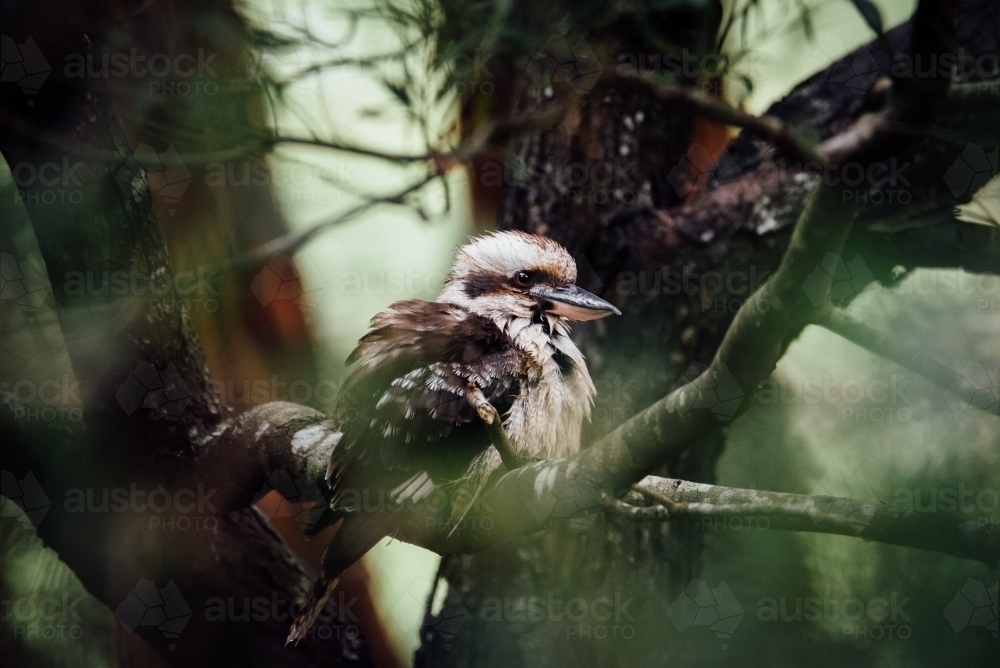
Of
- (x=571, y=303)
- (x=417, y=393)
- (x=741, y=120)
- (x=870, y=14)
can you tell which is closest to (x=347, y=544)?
(x=417, y=393)

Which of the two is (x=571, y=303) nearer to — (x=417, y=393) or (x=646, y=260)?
(x=646, y=260)

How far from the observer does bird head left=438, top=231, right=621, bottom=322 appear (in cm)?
151

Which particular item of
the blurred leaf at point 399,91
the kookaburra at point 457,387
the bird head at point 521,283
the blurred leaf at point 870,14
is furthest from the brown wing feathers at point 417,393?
the blurred leaf at point 870,14

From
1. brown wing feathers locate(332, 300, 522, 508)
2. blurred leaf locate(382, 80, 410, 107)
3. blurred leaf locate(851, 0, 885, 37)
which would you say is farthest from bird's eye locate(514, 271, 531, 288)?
blurred leaf locate(851, 0, 885, 37)

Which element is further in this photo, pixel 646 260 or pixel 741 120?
pixel 646 260

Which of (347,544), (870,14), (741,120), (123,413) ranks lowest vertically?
(347,544)

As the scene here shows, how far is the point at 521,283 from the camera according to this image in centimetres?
157

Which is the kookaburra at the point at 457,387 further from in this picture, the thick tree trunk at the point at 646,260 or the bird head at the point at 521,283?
the thick tree trunk at the point at 646,260

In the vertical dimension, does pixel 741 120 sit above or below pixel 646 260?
above

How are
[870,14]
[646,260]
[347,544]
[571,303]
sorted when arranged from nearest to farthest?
[870,14], [347,544], [571,303], [646,260]

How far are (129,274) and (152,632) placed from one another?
59 cm

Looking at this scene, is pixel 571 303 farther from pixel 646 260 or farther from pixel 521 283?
pixel 646 260

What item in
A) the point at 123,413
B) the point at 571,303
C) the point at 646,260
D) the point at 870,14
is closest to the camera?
the point at 870,14

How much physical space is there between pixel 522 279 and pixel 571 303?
129mm
